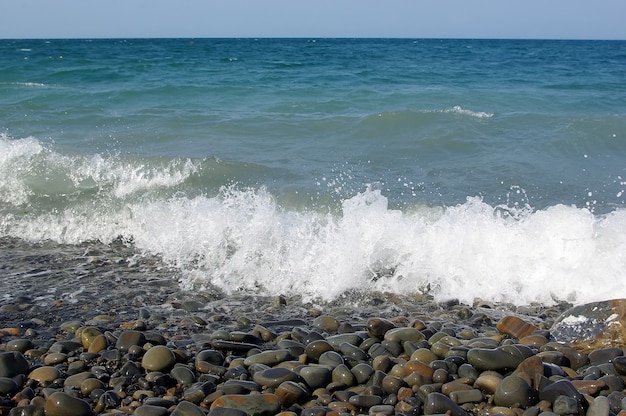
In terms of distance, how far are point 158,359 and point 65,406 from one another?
2.22 ft

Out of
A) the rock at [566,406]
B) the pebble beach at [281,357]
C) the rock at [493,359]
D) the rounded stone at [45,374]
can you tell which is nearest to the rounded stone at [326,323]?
the pebble beach at [281,357]

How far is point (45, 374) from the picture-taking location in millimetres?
3875

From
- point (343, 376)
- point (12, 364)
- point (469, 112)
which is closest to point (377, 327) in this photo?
point (343, 376)

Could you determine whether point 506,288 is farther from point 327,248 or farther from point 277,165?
point 277,165

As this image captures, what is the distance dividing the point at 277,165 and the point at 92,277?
3.99m

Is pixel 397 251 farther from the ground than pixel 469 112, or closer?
closer

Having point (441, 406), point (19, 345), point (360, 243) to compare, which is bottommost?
point (19, 345)

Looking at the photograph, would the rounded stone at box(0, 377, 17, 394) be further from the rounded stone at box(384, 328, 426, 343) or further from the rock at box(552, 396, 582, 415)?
the rock at box(552, 396, 582, 415)

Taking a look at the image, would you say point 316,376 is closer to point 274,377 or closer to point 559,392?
point 274,377

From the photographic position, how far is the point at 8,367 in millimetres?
3895

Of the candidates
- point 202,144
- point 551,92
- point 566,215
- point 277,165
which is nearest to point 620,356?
point 566,215

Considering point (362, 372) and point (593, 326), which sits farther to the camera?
point (593, 326)

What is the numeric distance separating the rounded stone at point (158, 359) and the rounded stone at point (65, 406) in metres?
0.53

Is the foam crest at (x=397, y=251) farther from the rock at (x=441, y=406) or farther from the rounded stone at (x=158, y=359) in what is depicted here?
the rock at (x=441, y=406)
